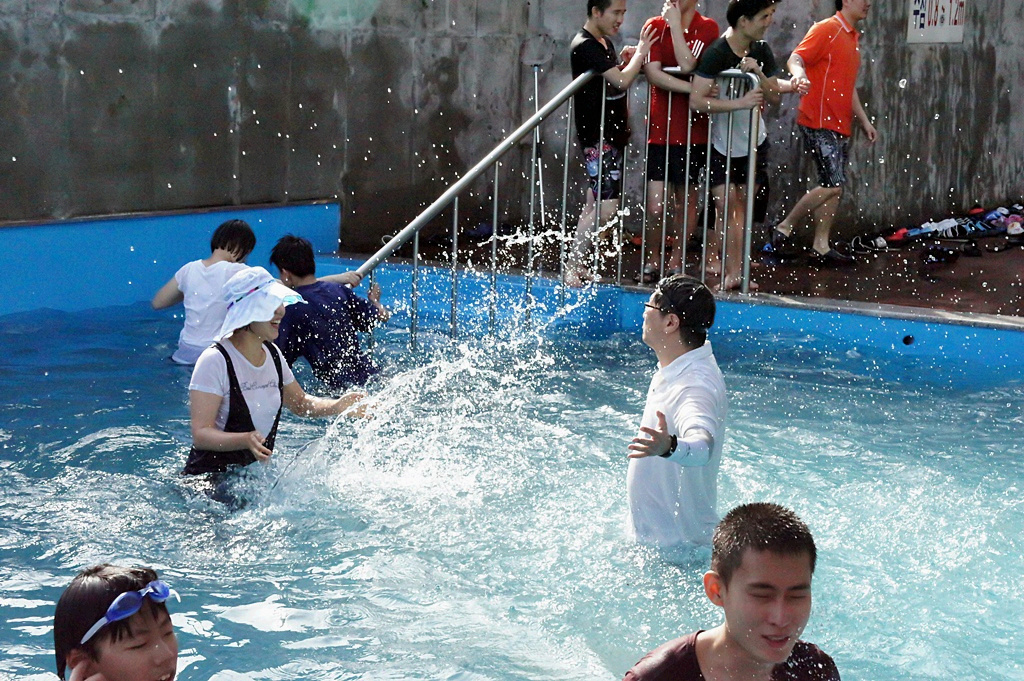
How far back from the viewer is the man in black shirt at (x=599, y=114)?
8.73 metres

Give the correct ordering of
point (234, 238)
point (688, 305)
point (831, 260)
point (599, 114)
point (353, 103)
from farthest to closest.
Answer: point (353, 103) < point (831, 260) < point (599, 114) < point (234, 238) < point (688, 305)

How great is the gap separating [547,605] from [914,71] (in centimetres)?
829

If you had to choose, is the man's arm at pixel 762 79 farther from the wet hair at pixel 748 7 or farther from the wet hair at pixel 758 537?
the wet hair at pixel 758 537

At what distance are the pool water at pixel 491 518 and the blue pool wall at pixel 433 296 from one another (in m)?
0.40

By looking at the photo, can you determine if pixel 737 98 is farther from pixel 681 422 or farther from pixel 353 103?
pixel 681 422

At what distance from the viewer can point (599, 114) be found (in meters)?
8.89

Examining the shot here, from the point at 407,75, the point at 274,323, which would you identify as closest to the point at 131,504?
the point at 274,323

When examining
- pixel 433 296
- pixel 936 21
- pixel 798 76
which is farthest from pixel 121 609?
pixel 936 21

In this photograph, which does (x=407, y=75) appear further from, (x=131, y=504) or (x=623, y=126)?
(x=131, y=504)

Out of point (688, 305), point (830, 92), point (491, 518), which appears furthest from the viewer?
point (830, 92)

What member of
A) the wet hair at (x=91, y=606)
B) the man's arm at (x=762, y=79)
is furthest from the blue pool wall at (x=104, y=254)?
the wet hair at (x=91, y=606)

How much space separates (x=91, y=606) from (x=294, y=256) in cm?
431

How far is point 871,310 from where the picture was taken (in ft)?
27.9

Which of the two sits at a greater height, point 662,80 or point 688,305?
point 662,80
